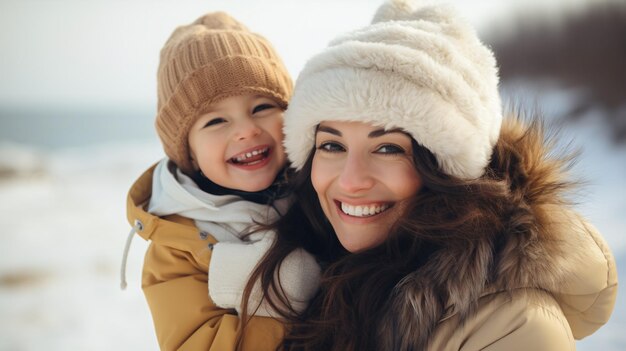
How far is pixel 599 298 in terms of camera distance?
65.7 inches

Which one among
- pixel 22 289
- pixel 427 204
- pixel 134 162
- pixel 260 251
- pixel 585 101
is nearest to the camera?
pixel 427 204

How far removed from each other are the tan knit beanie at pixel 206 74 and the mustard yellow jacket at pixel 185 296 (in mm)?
381

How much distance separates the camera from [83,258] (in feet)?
21.2

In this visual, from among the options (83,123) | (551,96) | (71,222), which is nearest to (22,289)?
(71,222)

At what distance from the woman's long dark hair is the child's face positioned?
30 centimetres

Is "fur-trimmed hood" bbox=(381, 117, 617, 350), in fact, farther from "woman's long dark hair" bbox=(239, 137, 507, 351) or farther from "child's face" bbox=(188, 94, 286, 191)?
"child's face" bbox=(188, 94, 286, 191)

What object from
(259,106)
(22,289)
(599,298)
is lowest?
(22,289)

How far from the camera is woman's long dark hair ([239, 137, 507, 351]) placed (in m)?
1.60

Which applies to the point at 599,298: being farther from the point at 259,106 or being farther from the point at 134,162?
the point at 134,162

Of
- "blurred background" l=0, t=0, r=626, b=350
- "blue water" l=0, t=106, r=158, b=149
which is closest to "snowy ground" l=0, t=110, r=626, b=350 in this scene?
"blurred background" l=0, t=0, r=626, b=350

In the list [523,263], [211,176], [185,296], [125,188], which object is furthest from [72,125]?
[523,263]

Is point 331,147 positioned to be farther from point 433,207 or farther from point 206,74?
point 206,74

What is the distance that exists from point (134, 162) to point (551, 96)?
831 cm

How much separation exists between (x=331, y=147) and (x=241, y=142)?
20.8 inches
